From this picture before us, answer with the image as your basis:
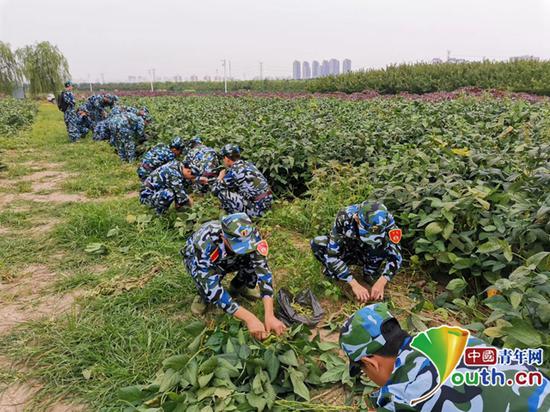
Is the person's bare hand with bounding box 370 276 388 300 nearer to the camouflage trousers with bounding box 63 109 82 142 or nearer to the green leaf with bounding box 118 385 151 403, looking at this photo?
the green leaf with bounding box 118 385 151 403

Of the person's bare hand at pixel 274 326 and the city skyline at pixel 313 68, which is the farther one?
the city skyline at pixel 313 68

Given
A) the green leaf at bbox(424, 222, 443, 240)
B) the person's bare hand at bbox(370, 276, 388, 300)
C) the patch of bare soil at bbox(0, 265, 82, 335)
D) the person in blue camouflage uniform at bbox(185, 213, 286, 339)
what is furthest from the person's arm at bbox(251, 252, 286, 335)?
the patch of bare soil at bbox(0, 265, 82, 335)

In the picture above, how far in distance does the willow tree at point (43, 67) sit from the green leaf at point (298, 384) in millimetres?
29480

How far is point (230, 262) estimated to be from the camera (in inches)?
106

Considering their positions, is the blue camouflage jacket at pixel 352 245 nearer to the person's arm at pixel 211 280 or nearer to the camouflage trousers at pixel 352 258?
the camouflage trousers at pixel 352 258

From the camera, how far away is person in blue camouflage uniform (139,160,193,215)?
175 inches

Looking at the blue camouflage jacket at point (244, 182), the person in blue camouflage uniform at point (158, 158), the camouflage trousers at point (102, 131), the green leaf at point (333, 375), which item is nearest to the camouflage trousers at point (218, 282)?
Answer: the green leaf at point (333, 375)

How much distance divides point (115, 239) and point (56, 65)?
26998 mm

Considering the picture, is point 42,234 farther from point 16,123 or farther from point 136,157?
point 16,123

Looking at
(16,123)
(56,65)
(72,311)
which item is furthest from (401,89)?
(56,65)

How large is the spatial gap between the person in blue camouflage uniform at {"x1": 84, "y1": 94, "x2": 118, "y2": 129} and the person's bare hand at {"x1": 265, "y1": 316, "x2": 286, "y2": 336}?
32.3 feet

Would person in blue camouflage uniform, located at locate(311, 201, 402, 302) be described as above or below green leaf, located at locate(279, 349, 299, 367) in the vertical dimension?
above

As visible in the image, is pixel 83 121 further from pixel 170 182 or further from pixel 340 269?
pixel 340 269

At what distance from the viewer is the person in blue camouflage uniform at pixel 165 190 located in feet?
14.6
